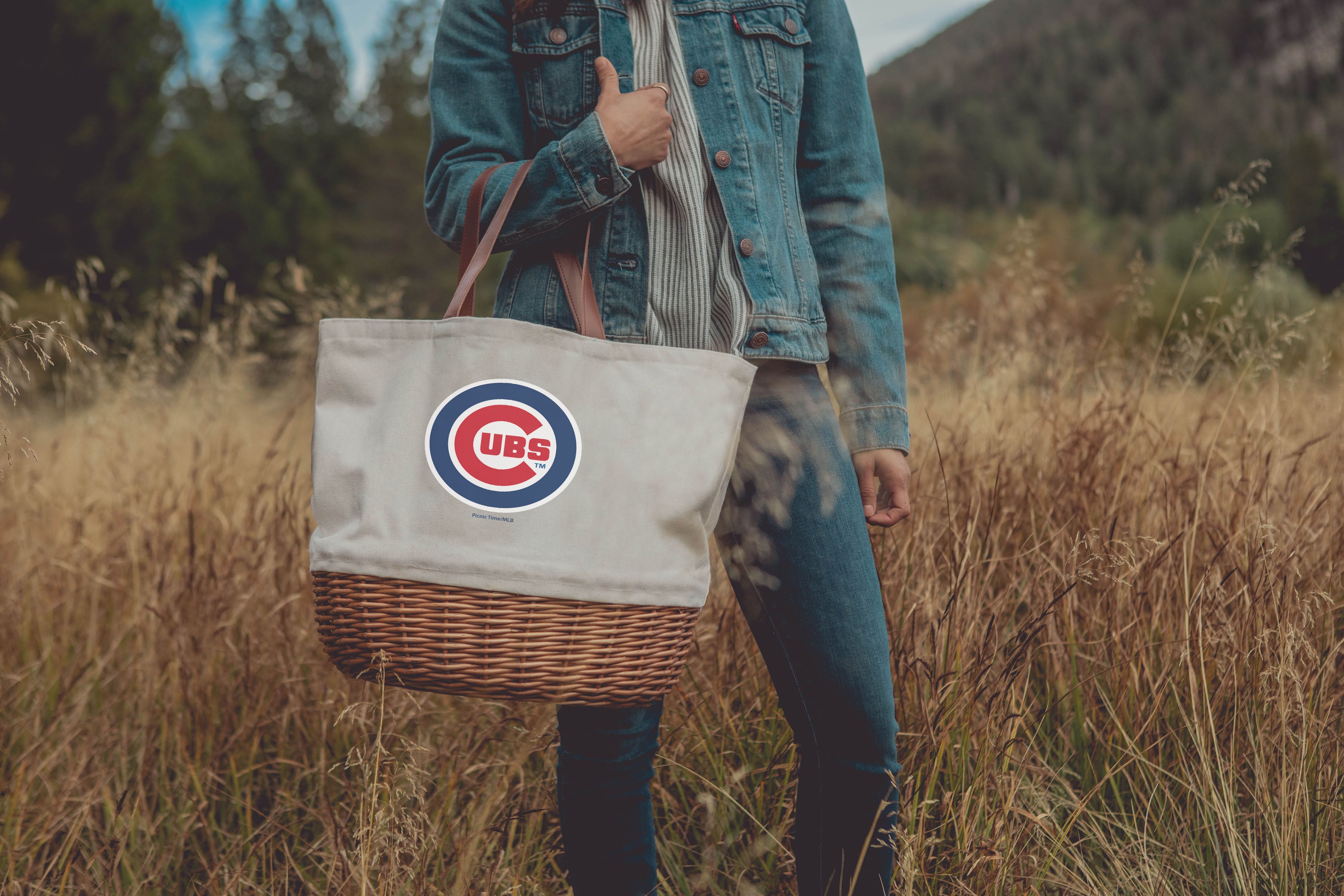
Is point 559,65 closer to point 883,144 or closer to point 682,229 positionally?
point 682,229

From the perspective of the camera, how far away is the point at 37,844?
160 centimetres

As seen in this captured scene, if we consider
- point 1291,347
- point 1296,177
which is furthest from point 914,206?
point 1291,347

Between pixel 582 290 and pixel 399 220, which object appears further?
pixel 399 220

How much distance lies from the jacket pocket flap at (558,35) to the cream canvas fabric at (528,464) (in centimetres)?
43

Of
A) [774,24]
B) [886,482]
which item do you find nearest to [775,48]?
[774,24]

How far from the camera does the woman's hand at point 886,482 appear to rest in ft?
4.21

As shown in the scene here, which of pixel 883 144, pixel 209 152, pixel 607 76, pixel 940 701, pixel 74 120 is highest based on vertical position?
pixel 883 144

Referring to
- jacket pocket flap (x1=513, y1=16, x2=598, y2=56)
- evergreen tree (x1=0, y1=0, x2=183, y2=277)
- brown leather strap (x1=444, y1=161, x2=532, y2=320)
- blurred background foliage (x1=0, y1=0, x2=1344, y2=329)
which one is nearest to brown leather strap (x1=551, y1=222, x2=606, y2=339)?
brown leather strap (x1=444, y1=161, x2=532, y2=320)

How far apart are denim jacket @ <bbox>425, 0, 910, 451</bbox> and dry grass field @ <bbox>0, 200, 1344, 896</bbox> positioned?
1.84 ft

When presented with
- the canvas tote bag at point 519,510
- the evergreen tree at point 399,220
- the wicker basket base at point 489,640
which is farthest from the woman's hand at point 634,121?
the evergreen tree at point 399,220

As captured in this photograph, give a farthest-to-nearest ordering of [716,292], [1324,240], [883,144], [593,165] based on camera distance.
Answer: [883,144] → [1324,240] → [716,292] → [593,165]

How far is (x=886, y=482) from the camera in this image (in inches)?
51.2

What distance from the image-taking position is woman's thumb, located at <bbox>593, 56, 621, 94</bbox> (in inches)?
45.0

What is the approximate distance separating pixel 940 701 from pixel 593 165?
1.08m
